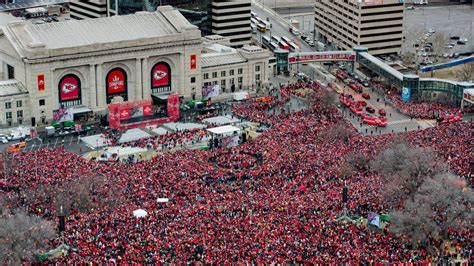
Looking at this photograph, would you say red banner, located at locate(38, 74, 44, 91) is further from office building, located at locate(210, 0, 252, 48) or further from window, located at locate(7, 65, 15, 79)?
office building, located at locate(210, 0, 252, 48)

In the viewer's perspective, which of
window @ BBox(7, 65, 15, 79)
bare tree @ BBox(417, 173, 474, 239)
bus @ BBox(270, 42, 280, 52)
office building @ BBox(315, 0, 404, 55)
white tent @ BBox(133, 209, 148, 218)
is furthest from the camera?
bus @ BBox(270, 42, 280, 52)

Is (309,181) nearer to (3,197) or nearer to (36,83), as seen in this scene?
(3,197)

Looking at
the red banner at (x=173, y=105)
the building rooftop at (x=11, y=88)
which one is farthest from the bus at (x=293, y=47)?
the building rooftop at (x=11, y=88)

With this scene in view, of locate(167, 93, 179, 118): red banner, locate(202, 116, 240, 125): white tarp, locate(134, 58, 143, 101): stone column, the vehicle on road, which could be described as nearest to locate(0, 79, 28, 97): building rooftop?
locate(134, 58, 143, 101): stone column

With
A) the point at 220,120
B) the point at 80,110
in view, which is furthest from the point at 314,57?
the point at 80,110

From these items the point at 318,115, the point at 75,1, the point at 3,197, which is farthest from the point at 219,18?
the point at 3,197

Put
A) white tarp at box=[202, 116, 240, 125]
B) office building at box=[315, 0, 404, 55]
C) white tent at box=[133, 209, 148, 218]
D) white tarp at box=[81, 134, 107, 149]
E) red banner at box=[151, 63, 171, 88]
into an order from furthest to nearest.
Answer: office building at box=[315, 0, 404, 55] → red banner at box=[151, 63, 171, 88] → white tarp at box=[202, 116, 240, 125] → white tarp at box=[81, 134, 107, 149] → white tent at box=[133, 209, 148, 218]

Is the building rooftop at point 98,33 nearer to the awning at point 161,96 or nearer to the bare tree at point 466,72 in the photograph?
the awning at point 161,96

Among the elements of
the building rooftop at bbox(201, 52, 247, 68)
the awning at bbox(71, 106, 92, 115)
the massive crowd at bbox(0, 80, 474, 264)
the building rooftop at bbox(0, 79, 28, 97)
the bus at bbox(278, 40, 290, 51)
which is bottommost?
the massive crowd at bbox(0, 80, 474, 264)
